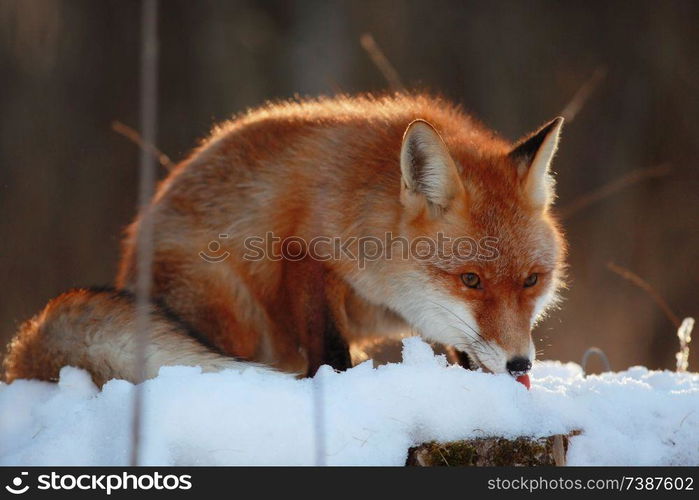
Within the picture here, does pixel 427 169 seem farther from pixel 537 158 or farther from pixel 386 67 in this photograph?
pixel 386 67

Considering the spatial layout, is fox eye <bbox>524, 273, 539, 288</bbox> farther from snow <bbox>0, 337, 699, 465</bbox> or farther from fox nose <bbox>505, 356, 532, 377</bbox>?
snow <bbox>0, 337, 699, 465</bbox>

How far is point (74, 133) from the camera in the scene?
29.5 ft

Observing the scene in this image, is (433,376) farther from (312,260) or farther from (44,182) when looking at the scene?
(44,182)

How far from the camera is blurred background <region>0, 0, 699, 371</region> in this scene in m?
8.07

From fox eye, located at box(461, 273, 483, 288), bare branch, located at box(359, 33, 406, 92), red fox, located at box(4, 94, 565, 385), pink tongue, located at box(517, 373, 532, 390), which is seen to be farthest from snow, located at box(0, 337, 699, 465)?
bare branch, located at box(359, 33, 406, 92)

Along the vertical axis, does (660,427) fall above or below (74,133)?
below

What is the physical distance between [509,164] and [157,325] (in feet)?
5.72

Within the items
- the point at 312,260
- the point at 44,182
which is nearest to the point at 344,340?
the point at 312,260

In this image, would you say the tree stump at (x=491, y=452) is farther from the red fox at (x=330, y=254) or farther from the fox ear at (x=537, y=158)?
the fox ear at (x=537, y=158)

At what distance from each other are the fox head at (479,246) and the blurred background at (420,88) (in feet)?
15.3

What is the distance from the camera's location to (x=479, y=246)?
120 inches

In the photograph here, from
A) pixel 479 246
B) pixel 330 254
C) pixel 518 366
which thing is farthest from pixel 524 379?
pixel 330 254

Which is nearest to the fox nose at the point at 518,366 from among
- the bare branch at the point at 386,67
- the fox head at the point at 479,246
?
the fox head at the point at 479,246

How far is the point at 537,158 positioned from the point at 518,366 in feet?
3.29
